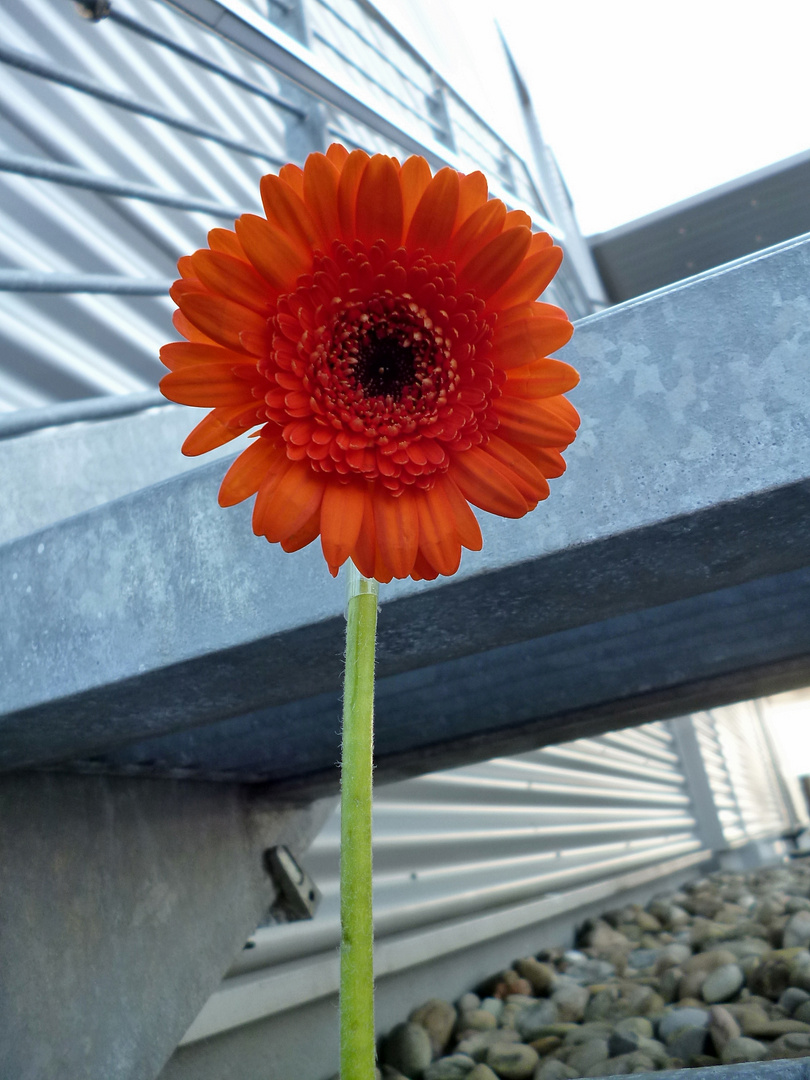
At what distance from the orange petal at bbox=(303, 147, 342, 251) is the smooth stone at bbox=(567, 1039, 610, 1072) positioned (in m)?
1.93

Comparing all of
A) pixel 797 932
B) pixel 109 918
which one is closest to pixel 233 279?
pixel 109 918

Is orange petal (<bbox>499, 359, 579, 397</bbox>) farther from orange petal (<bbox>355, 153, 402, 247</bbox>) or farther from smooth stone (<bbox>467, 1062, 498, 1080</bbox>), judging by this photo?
smooth stone (<bbox>467, 1062, 498, 1080</bbox>)

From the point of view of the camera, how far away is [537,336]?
496mm

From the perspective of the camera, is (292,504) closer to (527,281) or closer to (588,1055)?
(527,281)

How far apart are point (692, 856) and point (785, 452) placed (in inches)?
285

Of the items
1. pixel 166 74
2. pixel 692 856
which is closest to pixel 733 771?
pixel 692 856

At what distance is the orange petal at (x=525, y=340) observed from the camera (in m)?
0.49

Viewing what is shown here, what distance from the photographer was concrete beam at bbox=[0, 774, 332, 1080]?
1193 millimetres

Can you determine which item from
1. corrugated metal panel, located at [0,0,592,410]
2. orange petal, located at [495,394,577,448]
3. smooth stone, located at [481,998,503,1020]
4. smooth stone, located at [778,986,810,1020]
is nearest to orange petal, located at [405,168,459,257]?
orange petal, located at [495,394,577,448]

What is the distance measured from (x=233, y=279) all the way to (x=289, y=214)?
52 mm

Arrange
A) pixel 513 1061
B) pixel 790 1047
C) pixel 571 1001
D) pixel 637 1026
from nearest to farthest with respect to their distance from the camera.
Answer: pixel 790 1047 → pixel 513 1061 → pixel 637 1026 → pixel 571 1001

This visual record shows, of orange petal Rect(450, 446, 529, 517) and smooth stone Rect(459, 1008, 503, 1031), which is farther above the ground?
orange petal Rect(450, 446, 529, 517)

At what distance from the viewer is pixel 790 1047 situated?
1557 mm

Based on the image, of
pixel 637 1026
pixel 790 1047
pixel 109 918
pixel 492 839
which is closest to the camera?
pixel 109 918
